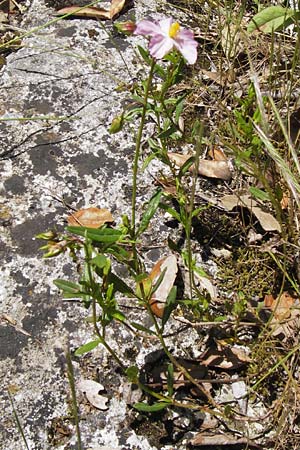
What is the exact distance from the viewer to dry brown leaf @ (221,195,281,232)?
1.63 m

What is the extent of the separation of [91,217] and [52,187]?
0.47 ft

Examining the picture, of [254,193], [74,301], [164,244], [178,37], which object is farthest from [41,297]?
[178,37]

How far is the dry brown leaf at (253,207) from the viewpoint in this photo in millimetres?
1633

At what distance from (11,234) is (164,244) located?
36 cm

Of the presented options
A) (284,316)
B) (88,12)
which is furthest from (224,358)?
(88,12)

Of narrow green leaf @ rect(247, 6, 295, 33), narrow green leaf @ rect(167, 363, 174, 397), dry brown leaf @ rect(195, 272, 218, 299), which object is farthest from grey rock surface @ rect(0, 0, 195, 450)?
narrow green leaf @ rect(247, 6, 295, 33)

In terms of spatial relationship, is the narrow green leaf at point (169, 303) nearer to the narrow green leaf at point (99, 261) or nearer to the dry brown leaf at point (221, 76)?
the narrow green leaf at point (99, 261)

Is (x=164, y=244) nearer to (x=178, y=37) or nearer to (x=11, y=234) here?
(x=11, y=234)

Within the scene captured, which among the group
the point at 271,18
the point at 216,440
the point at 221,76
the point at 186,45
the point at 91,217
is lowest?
the point at 216,440

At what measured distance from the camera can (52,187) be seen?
1.68 m

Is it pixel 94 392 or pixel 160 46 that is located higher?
pixel 160 46

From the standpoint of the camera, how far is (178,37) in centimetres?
115

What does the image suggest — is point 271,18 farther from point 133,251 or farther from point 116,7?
point 133,251

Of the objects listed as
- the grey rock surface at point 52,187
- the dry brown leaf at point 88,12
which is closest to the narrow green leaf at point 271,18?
the grey rock surface at point 52,187
